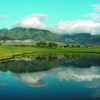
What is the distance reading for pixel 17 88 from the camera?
34.9 m

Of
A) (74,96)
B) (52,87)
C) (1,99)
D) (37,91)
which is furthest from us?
(52,87)

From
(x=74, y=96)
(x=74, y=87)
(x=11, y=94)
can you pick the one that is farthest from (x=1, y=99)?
(x=74, y=87)

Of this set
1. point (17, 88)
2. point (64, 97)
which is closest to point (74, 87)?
point (64, 97)

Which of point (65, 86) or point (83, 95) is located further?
point (65, 86)

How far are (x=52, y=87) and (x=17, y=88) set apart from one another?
7296 millimetres

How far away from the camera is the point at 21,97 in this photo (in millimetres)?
29094

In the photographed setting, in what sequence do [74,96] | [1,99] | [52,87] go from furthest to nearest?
[52,87] → [74,96] → [1,99]

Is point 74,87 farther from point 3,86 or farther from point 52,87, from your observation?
point 3,86

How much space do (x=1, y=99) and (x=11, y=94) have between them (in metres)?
3.13

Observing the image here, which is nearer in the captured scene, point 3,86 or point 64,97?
point 64,97

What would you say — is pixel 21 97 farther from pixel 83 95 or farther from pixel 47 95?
pixel 83 95

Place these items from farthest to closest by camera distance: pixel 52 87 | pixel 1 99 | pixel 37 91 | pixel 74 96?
pixel 52 87 → pixel 37 91 → pixel 74 96 → pixel 1 99

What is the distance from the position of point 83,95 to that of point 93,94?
7.16 ft

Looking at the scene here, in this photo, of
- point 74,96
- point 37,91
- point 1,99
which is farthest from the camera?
point 37,91
